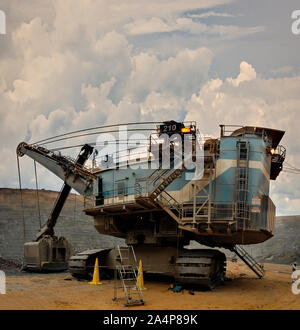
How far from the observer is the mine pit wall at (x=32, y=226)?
35.2 m

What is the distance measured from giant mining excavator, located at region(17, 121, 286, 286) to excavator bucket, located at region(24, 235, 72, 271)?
435 cm

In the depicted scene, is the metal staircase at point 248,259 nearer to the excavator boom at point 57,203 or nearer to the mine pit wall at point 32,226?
the excavator boom at point 57,203

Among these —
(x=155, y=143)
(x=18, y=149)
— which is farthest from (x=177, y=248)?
(x=18, y=149)

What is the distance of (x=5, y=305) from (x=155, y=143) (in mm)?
9919

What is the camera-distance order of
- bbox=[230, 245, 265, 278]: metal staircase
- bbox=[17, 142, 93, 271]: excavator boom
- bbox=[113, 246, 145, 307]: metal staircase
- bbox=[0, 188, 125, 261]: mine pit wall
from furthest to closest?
1. bbox=[0, 188, 125, 261]: mine pit wall
2. bbox=[17, 142, 93, 271]: excavator boom
3. bbox=[230, 245, 265, 278]: metal staircase
4. bbox=[113, 246, 145, 307]: metal staircase

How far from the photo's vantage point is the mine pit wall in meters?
35.2

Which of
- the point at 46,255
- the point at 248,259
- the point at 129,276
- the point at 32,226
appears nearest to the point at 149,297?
the point at 129,276

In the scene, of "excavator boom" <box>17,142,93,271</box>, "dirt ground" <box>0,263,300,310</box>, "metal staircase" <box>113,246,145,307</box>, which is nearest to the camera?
"dirt ground" <box>0,263,300,310</box>

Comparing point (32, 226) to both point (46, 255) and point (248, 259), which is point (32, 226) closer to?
point (46, 255)

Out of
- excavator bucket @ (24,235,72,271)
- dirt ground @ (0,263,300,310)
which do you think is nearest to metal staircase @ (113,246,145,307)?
dirt ground @ (0,263,300,310)

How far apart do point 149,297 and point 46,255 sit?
38.5 feet

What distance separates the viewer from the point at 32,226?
126ft

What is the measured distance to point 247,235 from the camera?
17.3 meters

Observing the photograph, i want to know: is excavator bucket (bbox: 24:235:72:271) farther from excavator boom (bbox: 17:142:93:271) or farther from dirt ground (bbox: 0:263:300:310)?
dirt ground (bbox: 0:263:300:310)
